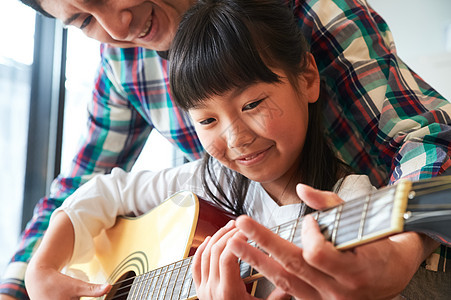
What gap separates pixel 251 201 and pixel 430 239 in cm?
37

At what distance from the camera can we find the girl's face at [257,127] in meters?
0.70

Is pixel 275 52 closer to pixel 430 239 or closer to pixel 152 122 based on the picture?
pixel 430 239

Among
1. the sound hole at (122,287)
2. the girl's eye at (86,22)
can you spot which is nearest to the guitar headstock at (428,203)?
the sound hole at (122,287)

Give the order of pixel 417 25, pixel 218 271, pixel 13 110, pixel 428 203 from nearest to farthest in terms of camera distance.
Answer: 1. pixel 428 203
2. pixel 218 271
3. pixel 13 110
4. pixel 417 25

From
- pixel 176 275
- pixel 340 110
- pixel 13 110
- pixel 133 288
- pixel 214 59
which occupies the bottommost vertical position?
pixel 13 110

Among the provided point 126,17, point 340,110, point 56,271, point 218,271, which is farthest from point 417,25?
point 218,271

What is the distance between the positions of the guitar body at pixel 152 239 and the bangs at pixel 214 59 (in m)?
0.17

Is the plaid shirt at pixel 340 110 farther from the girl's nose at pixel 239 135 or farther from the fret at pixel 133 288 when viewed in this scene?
the fret at pixel 133 288

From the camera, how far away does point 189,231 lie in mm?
739

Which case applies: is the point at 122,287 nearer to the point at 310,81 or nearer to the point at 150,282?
the point at 150,282

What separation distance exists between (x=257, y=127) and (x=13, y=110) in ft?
3.90

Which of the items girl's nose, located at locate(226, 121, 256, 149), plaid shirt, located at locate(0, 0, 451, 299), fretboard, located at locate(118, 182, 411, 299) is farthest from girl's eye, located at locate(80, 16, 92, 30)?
fretboard, located at locate(118, 182, 411, 299)

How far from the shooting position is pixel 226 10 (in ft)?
2.53

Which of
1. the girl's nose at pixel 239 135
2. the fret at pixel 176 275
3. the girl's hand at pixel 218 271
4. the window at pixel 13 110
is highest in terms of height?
the girl's nose at pixel 239 135
